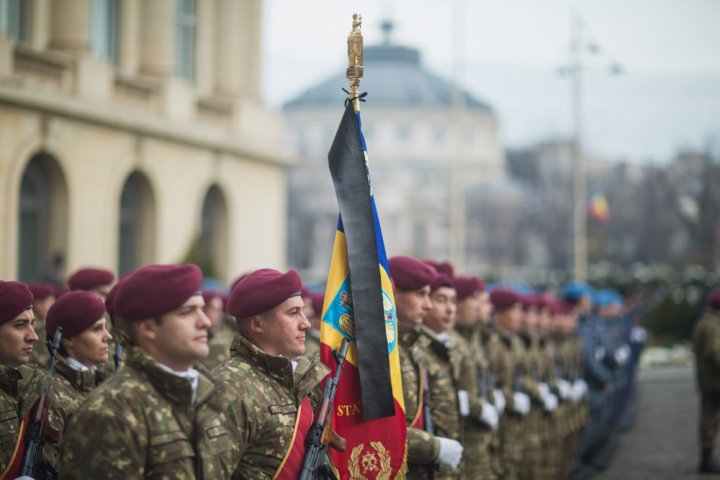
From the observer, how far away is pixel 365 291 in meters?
5.39

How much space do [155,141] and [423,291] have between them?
17.3m

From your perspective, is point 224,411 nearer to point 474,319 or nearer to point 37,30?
point 474,319

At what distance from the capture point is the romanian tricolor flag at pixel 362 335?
530cm

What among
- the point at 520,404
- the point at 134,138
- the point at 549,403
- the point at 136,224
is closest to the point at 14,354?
the point at 520,404

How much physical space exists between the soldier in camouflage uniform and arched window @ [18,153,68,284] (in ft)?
41.1

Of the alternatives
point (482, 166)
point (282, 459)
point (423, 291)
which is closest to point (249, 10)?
point (423, 291)

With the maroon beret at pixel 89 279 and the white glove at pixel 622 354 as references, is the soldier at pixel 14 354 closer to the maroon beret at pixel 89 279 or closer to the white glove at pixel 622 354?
the maroon beret at pixel 89 279

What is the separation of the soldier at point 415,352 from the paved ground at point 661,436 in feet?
22.6

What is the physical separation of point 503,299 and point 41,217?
483 inches

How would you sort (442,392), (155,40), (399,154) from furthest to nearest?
1. (399,154)
2. (155,40)
3. (442,392)

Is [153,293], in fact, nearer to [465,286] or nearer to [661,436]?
[465,286]

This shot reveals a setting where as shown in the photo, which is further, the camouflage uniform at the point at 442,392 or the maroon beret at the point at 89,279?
the maroon beret at the point at 89,279

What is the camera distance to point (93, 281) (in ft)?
26.4

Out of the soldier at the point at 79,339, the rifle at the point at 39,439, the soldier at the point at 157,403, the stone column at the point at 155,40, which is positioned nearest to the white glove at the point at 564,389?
the soldier at the point at 79,339
